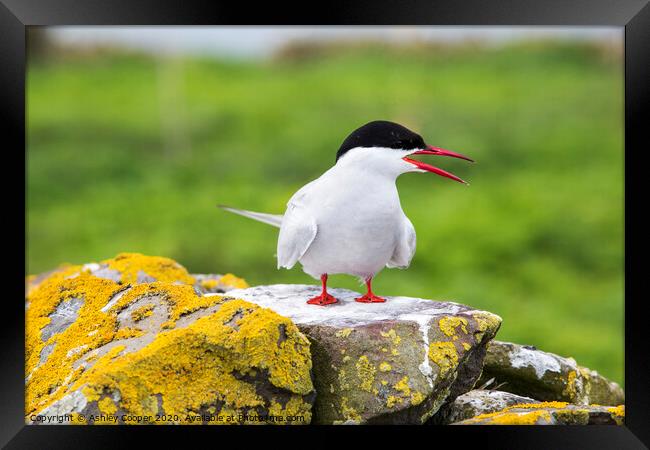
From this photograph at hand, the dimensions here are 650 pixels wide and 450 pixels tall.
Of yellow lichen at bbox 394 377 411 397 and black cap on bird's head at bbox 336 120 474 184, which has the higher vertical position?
black cap on bird's head at bbox 336 120 474 184

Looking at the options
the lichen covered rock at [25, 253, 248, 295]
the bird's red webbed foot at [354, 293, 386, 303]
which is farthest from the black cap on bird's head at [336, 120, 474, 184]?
the lichen covered rock at [25, 253, 248, 295]

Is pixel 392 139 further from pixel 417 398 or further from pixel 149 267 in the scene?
pixel 149 267

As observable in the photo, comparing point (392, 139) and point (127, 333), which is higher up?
point (392, 139)

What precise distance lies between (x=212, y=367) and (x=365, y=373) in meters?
0.91

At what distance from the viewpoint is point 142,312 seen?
538cm

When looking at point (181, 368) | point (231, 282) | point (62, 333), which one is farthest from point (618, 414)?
point (62, 333)

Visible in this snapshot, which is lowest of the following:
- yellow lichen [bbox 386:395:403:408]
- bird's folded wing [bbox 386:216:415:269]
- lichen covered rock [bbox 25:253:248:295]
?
yellow lichen [bbox 386:395:403:408]

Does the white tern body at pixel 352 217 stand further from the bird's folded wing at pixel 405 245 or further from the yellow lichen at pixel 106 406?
the yellow lichen at pixel 106 406

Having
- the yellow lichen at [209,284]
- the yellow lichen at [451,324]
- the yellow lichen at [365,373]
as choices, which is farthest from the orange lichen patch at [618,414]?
the yellow lichen at [209,284]

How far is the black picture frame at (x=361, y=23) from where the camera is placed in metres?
5.06

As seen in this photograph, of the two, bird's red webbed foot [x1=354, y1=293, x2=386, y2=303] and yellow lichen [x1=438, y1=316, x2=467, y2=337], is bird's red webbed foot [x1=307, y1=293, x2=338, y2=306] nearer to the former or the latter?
bird's red webbed foot [x1=354, y1=293, x2=386, y2=303]

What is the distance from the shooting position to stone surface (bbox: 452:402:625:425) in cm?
507

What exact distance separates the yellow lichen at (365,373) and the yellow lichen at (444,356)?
37 centimetres

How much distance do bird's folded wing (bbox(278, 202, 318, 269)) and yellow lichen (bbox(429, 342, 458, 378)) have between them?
1058 millimetres
